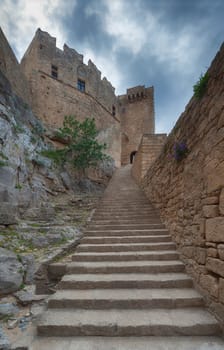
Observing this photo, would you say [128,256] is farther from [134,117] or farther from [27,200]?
[134,117]

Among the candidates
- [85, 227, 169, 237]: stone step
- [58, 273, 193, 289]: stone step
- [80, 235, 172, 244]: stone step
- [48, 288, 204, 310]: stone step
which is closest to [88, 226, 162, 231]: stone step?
[85, 227, 169, 237]: stone step

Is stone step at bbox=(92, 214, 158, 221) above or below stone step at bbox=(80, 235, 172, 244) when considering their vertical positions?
above

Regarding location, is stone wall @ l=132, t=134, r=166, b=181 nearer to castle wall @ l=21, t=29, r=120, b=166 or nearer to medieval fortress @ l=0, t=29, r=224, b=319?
medieval fortress @ l=0, t=29, r=224, b=319

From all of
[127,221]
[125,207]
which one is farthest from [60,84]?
[127,221]

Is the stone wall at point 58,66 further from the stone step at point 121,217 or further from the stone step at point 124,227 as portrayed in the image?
the stone step at point 124,227

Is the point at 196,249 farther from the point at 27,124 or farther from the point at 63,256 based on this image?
the point at 27,124

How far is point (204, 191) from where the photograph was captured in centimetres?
202

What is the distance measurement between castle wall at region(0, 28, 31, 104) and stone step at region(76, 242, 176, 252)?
29.3 feet

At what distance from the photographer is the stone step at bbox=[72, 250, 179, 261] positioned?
2.75m

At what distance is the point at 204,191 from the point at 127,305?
1.69 m

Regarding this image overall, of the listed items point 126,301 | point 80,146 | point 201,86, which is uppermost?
point 80,146

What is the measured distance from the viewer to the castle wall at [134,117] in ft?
73.0

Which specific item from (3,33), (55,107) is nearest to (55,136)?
(55,107)

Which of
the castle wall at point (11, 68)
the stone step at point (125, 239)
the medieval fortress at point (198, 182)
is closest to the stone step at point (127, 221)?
the medieval fortress at point (198, 182)
